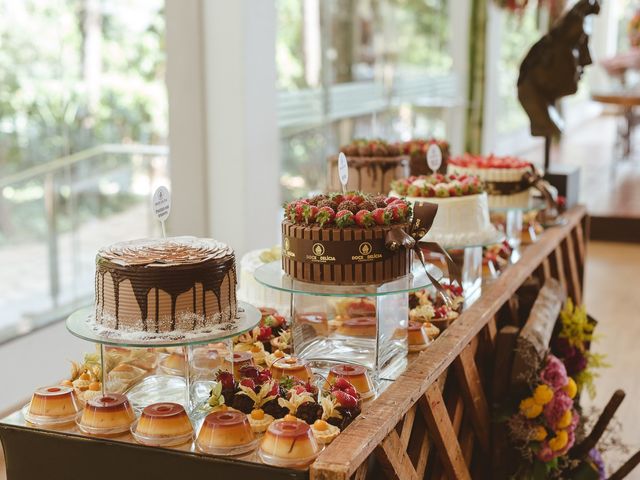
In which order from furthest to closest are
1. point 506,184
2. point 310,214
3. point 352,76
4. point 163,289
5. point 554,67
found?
1. point 352,76
2. point 554,67
3. point 506,184
4. point 310,214
5. point 163,289

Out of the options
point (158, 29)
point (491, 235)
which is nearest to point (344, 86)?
point (158, 29)

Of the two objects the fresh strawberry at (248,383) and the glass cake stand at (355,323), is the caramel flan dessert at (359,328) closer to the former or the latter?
the glass cake stand at (355,323)

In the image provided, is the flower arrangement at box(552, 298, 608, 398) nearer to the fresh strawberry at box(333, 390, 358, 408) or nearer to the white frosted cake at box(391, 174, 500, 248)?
the white frosted cake at box(391, 174, 500, 248)

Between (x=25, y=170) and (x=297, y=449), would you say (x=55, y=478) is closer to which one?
(x=297, y=449)

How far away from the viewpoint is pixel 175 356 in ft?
6.07

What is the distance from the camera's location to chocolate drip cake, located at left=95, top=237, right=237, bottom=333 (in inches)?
62.3

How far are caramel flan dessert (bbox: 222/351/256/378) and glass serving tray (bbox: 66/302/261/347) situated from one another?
0.12 m

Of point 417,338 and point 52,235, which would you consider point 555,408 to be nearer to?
point 417,338

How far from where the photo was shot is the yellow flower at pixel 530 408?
240 centimetres

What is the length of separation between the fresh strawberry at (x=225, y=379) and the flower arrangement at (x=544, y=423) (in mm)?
1028

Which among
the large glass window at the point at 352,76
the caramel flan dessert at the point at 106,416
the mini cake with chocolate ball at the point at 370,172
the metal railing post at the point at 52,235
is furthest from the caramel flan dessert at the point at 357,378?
the large glass window at the point at 352,76

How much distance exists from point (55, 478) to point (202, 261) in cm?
49

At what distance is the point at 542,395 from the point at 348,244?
0.90m

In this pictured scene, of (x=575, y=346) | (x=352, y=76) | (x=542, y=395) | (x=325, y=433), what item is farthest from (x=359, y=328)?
(x=352, y=76)
